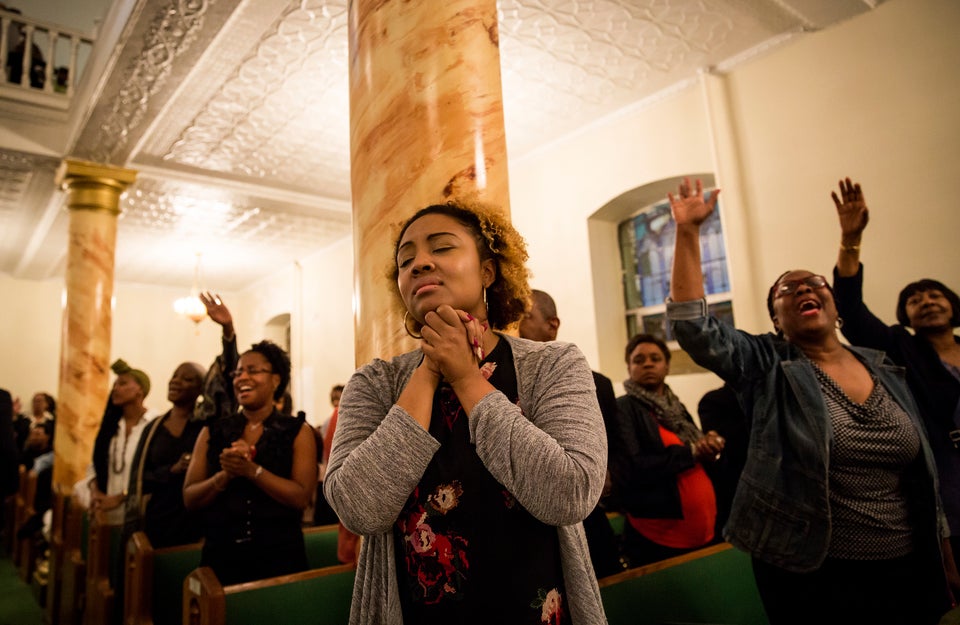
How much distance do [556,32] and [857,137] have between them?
86.0 inches

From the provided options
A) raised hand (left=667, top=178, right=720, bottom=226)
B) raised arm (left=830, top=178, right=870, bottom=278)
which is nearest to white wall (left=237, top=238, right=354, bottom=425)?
raised arm (left=830, top=178, right=870, bottom=278)

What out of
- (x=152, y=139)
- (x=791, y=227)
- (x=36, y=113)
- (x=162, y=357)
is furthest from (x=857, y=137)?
(x=162, y=357)

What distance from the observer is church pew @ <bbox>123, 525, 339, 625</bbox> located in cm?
236

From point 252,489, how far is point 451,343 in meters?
1.74

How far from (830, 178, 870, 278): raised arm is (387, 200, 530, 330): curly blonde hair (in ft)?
4.69

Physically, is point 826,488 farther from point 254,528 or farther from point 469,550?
point 254,528

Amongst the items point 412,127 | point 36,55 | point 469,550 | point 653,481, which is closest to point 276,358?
point 412,127

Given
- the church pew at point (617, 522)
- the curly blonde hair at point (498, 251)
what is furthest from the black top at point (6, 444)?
the church pew at point (617, 522)

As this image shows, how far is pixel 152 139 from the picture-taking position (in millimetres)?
6137

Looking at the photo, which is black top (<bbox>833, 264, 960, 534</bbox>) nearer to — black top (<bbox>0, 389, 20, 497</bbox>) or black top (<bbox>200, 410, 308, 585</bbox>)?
black top (<bbox>200, 410, 308, 585</bbox>)

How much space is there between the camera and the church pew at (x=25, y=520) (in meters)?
5.82

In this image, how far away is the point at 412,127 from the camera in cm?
204

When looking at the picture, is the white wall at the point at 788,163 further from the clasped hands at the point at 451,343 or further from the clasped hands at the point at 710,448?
the clasped hands at the point at 451,343

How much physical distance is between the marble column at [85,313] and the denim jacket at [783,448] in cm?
678
